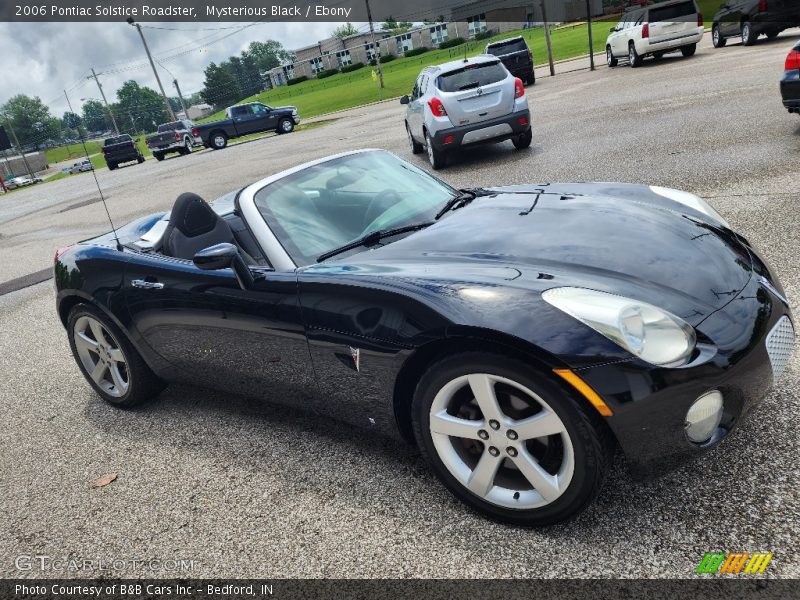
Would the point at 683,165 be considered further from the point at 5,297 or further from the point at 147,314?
the point at 5,297

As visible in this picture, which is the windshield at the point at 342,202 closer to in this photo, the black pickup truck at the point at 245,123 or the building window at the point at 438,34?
the black pickup truck at the point at 245,123

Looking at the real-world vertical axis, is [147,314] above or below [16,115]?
below

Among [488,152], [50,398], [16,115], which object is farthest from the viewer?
[16,115]

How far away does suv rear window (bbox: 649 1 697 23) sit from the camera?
733 inches

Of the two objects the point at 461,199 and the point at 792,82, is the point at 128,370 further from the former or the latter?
the point at 792,82

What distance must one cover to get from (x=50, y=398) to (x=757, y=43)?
2191cm

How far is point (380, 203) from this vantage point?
3.33 meters

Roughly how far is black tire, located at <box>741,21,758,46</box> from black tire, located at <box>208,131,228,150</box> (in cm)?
2387

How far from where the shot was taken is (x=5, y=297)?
7.76 meters

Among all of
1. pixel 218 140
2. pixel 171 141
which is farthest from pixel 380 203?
pixel 171 141

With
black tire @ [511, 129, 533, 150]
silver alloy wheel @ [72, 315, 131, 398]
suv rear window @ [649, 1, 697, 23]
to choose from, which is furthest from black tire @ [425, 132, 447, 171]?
suv rear window @ [649, 1, 697, 23]

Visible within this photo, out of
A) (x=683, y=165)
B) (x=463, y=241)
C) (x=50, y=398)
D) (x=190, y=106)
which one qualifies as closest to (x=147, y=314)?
(x=50, y=398)

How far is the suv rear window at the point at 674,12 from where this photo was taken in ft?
61.1

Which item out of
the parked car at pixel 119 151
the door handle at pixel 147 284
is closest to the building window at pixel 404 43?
the parked car at pixel 119 151
